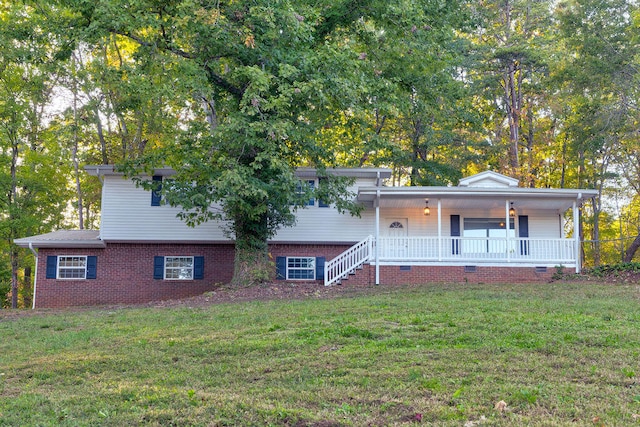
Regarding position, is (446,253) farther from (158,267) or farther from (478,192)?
(158,267)

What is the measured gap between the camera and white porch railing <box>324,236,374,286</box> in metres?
17.5

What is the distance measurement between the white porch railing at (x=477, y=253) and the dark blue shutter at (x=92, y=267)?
9.19 metres

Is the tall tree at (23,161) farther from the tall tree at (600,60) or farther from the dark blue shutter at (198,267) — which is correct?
the tall tree at (600,60)

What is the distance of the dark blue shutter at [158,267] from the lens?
19781 mm

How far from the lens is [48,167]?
25484 millimetres

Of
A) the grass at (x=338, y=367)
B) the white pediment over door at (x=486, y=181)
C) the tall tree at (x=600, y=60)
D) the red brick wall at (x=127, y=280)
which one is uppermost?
the tall tree at (x=600, y=60)

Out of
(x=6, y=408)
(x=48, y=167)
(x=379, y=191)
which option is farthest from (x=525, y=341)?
(x=48, y=167)

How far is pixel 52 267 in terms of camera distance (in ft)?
64.7

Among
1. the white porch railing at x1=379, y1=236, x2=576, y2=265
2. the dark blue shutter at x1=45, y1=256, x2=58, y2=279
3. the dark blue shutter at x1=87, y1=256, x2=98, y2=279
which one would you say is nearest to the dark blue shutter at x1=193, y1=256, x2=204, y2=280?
the dark blue shutter at x1=87, y1=256, x2=98, y2=279

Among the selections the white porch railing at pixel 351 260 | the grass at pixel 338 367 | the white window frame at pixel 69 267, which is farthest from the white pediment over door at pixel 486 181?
the white window frame at pixel 69 267

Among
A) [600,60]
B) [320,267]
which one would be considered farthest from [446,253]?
[600,60]

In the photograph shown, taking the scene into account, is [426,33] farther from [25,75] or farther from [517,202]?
[25,75]

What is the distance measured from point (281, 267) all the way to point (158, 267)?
13.1 ft

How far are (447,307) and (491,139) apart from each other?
21080 millimetres
